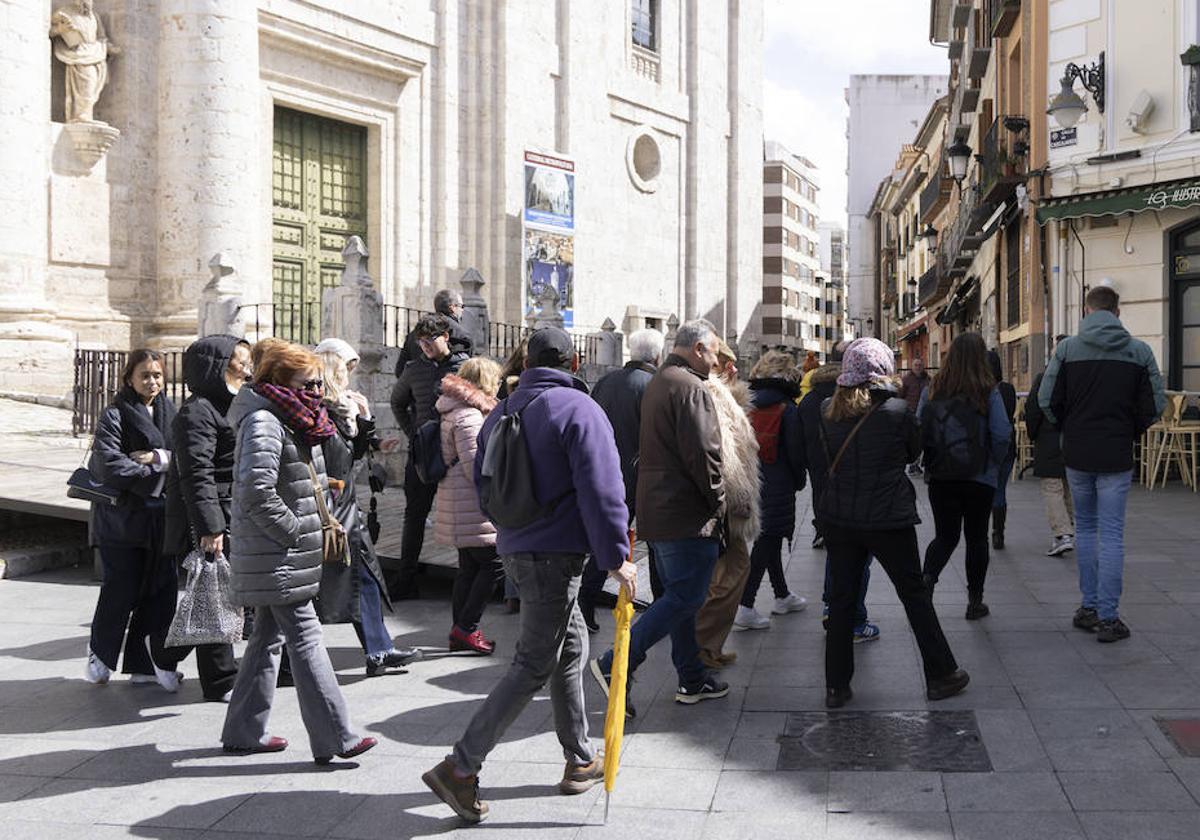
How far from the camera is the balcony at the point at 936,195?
3298 cm

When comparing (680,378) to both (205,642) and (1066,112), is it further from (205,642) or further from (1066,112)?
(1066,112)

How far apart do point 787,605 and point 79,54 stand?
1451 cm

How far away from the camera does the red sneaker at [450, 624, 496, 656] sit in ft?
21.4

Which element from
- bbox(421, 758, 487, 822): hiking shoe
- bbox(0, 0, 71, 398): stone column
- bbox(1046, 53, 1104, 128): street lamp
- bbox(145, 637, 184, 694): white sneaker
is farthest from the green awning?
bbox(0, 0, 71, 398): stone column

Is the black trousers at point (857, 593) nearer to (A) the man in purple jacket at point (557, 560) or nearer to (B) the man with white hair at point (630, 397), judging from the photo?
(B) the man with white hair at point (630, 397)

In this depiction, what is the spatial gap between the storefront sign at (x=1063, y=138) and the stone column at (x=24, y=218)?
44.5 ft

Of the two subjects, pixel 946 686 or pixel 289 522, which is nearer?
pixel 289 522

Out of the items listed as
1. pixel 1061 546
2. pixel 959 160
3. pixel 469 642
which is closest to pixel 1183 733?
pixel 469 642

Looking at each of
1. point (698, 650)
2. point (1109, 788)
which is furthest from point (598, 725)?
point (1109, 788)

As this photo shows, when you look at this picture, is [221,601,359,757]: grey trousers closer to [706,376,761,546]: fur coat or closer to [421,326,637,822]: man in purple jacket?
[421,326,637,822]: man in purple jacket

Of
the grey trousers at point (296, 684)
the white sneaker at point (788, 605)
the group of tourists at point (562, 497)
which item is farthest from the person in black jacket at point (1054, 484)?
the grey trousers at point (296, 684)

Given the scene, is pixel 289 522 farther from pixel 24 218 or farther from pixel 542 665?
pixel 24 218

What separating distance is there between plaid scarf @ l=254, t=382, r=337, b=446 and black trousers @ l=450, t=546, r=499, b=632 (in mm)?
2001

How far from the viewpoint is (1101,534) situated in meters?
6.53
